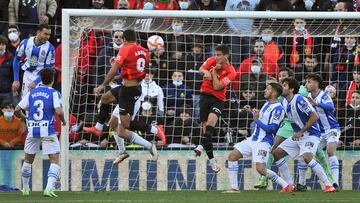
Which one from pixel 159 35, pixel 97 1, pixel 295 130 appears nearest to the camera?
pixel 295 130

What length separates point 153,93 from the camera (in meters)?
21.1

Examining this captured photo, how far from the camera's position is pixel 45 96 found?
1714 cm

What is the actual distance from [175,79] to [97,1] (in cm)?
290

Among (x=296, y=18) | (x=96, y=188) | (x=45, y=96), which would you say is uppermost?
(x=296, y=18)

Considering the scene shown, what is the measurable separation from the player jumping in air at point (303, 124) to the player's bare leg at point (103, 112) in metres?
2.80

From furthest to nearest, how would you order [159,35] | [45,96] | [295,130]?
1. [159,35]
2. [295,130]
3. [45,96]

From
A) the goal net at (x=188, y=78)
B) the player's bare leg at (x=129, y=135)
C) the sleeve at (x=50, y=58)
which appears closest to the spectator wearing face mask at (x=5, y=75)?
the sleeve at (x=50, y=58)

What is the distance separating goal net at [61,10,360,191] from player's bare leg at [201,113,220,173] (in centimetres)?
125

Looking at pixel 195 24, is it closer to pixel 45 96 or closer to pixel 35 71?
pixel 35 71

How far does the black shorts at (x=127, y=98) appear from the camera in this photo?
62.0 feet

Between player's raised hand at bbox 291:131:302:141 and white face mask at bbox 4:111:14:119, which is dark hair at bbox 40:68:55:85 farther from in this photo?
player's raised hand at bbox 291:131:302:141

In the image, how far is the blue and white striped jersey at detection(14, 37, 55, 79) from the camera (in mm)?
20266

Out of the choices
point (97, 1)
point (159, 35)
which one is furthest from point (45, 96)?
point (97, 1)

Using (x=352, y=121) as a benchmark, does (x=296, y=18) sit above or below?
above
